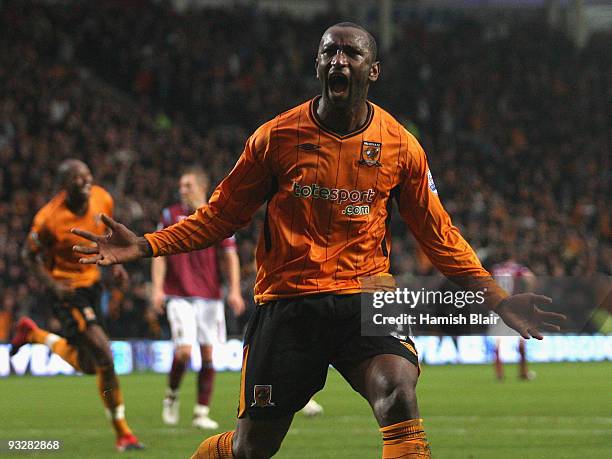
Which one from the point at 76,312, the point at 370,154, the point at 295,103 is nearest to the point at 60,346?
the point at 76,312

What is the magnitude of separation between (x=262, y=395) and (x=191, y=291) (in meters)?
6.19

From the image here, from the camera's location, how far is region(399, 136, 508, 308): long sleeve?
215 inches

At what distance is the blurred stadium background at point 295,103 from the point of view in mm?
13602

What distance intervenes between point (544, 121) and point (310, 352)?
2765 cm

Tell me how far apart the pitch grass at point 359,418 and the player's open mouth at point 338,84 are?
397 cm

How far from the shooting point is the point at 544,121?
32.0m

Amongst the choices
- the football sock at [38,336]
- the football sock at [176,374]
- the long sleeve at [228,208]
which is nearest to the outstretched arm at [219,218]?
the long sleeve at [228,208]

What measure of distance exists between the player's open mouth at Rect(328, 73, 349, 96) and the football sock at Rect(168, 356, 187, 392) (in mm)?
6105


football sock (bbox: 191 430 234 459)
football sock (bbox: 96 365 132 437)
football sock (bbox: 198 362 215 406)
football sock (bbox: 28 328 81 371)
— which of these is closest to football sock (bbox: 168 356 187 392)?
football sock (bbox: 198 362 215 406)

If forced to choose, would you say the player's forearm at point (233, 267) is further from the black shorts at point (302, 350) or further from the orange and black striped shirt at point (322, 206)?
the black shorts at point (302, 350)

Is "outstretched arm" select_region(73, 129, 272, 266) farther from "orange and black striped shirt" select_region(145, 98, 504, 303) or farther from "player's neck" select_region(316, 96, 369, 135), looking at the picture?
"player's neck" select_region(316, 96, 369, 135)

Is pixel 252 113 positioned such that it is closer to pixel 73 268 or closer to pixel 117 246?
pixel 73 268

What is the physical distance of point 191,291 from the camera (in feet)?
37.4

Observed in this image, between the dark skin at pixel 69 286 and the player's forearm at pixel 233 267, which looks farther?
the player's forearm at pixel 233 267
